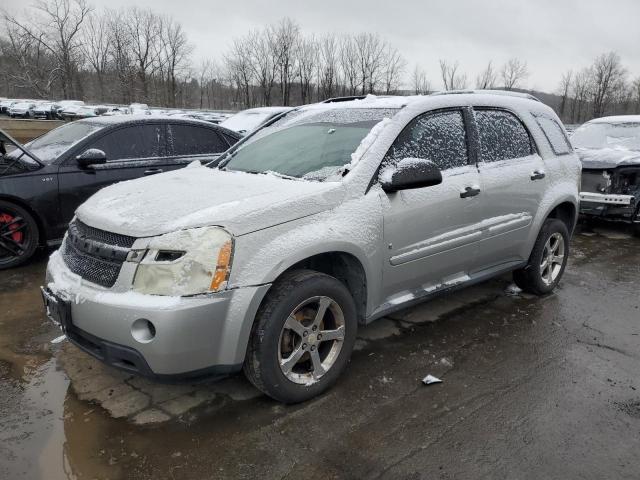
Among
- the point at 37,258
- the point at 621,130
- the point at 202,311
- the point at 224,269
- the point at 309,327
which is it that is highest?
the point at 621,130

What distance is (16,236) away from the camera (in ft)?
17.7

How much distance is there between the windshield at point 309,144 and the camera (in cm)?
332

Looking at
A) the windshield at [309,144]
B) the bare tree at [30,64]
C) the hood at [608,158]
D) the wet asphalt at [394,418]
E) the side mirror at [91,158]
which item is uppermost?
the bare tree at [30,64]

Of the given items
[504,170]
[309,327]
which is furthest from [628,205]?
[309,327]

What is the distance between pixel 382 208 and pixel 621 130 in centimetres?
758

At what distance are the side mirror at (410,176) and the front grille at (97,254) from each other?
1.56 m

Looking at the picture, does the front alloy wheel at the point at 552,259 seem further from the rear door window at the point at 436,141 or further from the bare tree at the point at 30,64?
the bare tree at the point at 30,64

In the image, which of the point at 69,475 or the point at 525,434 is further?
the point at 525,434

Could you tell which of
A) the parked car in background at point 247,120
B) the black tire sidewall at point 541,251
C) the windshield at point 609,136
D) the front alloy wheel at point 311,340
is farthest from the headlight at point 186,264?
the parked car in background at point 247,120

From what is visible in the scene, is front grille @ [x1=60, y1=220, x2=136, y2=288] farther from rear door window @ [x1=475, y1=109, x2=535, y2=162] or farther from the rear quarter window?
the rear quarter window

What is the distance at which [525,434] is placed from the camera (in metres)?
2.69

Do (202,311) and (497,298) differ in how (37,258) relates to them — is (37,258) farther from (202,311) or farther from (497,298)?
(497,298)

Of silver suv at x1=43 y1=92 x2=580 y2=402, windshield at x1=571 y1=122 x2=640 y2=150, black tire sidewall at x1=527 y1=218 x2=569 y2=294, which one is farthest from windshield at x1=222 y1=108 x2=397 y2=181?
windshield at x1=571 y1=122 x2=640 y2=150

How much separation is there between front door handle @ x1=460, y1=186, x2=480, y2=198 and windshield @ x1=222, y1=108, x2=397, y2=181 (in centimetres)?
78
